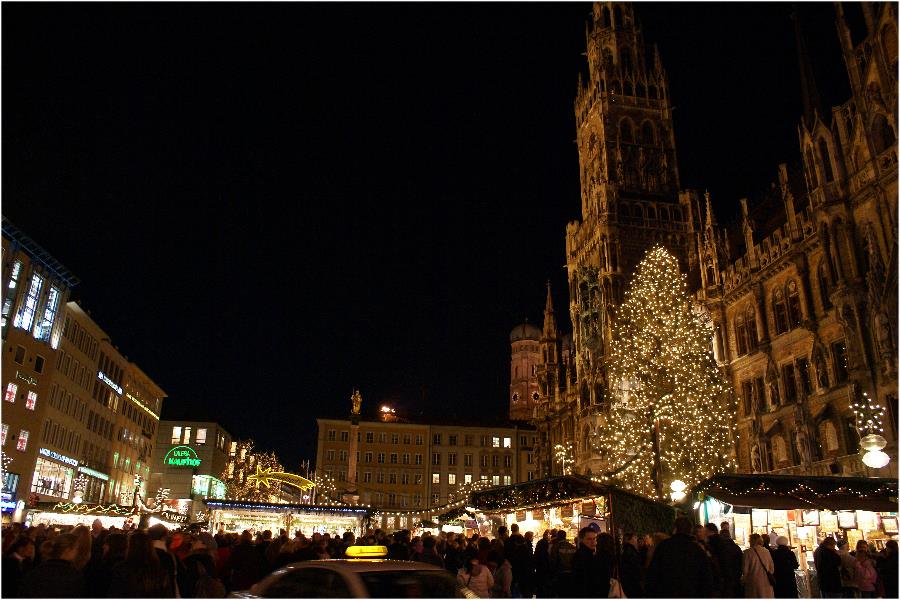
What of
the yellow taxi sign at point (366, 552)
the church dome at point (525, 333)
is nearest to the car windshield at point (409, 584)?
the yellow taxi sign at point (366, 552)

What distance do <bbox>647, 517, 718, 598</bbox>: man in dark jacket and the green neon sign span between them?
132ft

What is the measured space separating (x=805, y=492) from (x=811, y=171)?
17534 millimetres

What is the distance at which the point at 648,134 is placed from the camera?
212ft

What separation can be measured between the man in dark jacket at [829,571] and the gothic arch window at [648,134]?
54038 millimetres

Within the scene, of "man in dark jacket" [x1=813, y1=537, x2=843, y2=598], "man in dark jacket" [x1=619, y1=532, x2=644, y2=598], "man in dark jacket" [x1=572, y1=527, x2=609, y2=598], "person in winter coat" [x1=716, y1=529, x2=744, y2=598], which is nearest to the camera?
"man in dark jacket" [x1=572, y1=527, x2=609, y2=598]

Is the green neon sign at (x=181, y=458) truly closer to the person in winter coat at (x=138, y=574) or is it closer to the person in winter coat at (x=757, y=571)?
the person in winter coat at (x=757, y=571)

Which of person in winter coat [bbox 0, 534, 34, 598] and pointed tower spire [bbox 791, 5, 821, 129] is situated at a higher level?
pointed tower spire [bbox 791, 5, 821, 129]

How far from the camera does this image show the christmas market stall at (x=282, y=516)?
39.6 metres

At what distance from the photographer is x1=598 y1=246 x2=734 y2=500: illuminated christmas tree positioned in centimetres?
3459

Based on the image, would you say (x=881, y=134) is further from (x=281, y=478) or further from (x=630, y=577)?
(x=281, y=478)

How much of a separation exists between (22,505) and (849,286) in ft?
160

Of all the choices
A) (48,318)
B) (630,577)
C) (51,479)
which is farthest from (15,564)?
(51,479)

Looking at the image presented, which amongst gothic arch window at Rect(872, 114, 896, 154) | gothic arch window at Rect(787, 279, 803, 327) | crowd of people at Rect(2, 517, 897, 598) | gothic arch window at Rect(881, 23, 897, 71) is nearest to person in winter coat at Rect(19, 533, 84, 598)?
crowd of people at Rect(2, 517, 897, 598)

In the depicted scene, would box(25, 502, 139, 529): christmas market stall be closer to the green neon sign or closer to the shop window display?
the green neon sign
